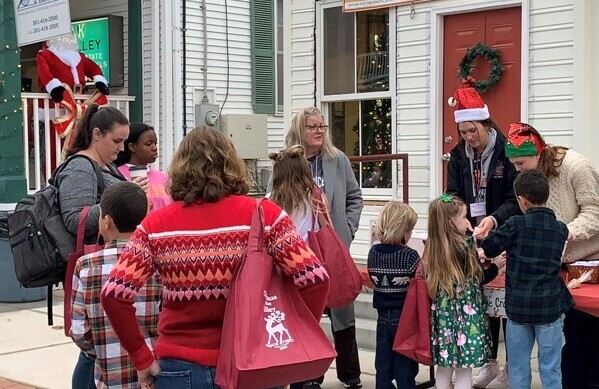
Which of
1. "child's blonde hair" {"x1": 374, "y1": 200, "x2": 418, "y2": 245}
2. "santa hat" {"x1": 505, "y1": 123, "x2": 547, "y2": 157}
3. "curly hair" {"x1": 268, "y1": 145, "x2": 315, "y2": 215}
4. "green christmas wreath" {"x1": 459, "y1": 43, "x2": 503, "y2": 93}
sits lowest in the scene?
"child's blonde hair" {"x1": 374, "y1": 200, "x2": 418, "y2": 245}

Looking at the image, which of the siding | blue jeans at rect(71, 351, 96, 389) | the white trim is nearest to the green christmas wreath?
the white trim

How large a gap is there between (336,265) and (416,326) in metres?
0.56

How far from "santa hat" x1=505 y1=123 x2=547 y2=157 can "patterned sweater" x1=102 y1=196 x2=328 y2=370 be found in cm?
227

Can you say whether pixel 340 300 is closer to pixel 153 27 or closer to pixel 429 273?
pixel 429 273

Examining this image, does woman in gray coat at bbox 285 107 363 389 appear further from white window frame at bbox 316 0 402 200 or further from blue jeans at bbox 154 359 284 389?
white window frame at bbox 316 0 402 200

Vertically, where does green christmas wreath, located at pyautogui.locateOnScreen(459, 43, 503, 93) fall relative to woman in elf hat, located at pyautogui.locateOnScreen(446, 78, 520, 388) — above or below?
above

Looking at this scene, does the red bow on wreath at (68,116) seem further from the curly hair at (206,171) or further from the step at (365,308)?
the curly hair at (206,171)

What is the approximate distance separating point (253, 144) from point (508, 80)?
6197mm

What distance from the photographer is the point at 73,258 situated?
404 cm

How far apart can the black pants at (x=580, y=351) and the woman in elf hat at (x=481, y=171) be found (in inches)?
16.7

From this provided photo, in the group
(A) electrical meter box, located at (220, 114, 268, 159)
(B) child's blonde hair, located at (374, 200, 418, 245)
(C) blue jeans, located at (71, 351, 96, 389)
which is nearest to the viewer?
(C) blue jeans, located at (71, 351, 96, 389)

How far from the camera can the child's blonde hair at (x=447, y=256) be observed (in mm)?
4859

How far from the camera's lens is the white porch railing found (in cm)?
1042

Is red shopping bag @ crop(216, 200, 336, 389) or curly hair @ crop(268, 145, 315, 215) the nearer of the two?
red shopping bag @ crop(216, 200, 336, 389)
